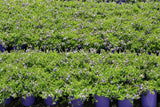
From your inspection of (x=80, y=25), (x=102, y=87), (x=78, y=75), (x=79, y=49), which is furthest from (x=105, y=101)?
(x=80, y=25)

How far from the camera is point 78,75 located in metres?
5.88

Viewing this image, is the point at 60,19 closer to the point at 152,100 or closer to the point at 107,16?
the point at 107,16

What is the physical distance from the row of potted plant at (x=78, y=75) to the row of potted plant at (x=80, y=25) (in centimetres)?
64

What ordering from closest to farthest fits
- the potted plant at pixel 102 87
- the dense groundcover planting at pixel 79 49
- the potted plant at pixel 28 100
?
the potted plant at pixel 102 87
the dense groundcover planting at pixel 79 49
the potted plant at pixel 28 100

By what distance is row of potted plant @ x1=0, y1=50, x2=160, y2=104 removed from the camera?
18.3ft

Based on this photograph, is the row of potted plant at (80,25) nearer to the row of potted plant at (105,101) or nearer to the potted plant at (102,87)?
the potted plant at (102,87)

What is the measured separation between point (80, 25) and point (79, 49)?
33.3 inches

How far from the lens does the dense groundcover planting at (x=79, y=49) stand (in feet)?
18.5

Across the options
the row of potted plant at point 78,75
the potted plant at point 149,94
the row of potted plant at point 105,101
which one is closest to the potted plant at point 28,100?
the row of potted plant at point 105,101

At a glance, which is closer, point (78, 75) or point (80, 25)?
point (78, 75)

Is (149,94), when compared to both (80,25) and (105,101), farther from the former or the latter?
(80,25)

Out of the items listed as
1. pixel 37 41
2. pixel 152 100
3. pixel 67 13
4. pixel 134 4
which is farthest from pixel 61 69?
pixel 134 4

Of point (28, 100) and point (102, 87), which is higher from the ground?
point (102, 87)

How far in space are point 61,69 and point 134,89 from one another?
4.97ft
